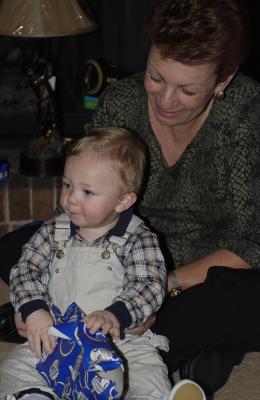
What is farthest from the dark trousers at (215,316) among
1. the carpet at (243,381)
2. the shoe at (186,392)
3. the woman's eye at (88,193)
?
the woman's eye at (88,193)

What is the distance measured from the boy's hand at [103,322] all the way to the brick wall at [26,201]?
1141mm

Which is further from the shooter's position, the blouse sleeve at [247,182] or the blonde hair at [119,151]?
the blouse sleeve at [247,182]

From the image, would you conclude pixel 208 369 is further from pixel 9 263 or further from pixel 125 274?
pixel 9 263

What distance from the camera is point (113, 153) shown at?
4.90 feet

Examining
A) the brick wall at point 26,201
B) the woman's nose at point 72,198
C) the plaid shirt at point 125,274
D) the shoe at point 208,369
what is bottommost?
the brick wall at point 26,201

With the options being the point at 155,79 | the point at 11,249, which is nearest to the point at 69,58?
the point at 11,249

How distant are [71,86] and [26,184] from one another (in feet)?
1.93

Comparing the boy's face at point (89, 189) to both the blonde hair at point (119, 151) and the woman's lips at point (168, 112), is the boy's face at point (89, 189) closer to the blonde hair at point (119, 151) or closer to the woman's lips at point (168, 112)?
the blonde hair at point (119, 151)

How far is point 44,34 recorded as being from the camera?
2.24 metres

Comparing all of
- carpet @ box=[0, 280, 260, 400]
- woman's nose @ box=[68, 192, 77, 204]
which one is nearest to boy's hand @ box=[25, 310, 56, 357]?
woman's nose @ box=[68, 192, 77, 204]

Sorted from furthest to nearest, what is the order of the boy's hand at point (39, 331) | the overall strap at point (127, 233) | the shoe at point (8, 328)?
the shoe at point (8, 328) < the overall strap at point (127, 233) < the boy's hand at point (39, 331)

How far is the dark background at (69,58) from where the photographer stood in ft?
9.19

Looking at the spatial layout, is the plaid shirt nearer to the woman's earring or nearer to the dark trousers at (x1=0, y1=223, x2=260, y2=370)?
the dark trousers at (x1=0, y1=223, x2=260, y2=370)

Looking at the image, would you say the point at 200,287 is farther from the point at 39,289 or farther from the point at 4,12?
the point at 4,12
